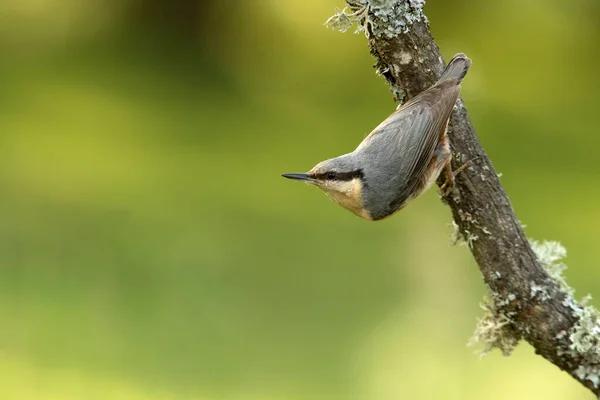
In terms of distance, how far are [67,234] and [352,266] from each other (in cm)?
141

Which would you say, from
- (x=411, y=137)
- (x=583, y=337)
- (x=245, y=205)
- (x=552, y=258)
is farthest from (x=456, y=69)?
(x=245, y=205)

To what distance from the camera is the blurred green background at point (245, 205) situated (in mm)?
3047

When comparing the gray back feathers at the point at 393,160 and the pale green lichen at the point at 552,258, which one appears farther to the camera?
the pale green lichen at the point at 552,258

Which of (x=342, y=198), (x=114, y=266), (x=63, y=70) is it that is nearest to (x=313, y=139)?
(x=114, y=266)

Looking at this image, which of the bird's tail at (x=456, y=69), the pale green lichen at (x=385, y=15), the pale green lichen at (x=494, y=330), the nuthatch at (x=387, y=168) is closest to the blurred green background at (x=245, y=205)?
the pale green lichen at (x=494, y=330)

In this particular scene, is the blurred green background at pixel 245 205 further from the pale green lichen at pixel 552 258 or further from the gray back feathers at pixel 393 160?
the gray back feathers at pixel 393 160

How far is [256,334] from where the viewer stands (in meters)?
3.22

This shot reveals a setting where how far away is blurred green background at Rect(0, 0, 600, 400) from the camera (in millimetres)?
3047

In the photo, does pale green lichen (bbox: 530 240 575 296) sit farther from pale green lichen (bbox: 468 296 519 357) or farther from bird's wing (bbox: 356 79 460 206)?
bird's wing (bbox: 356 79 460 206)

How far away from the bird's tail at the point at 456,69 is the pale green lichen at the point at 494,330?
1.72ft

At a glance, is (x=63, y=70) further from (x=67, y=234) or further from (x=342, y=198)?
(x=342, y=198)

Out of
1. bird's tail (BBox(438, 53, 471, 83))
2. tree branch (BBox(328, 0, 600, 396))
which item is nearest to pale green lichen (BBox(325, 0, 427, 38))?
tree branch (BBox(328, 0, 600, 396))

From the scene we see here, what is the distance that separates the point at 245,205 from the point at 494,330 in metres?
2.32

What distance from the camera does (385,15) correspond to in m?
1.37
